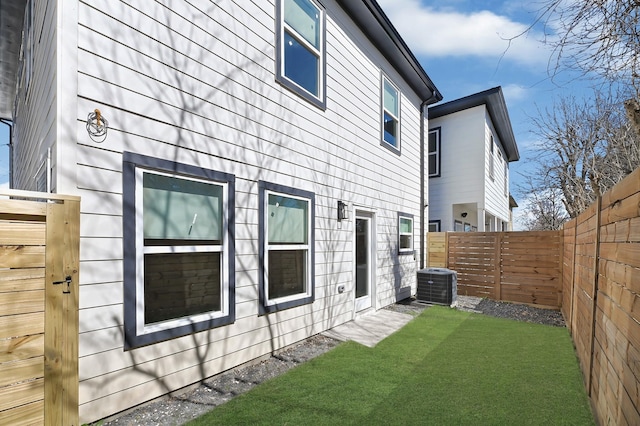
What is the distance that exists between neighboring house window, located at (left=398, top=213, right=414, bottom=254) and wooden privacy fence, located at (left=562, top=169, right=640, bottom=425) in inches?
188

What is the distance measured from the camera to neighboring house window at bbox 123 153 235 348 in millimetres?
2859

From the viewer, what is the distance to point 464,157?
36.3 feet

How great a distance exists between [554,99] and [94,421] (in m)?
14.1

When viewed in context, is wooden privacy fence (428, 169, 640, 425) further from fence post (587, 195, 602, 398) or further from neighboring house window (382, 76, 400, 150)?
neighboring house window (382, 76, 400, 150)

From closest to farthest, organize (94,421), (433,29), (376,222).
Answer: (94,421) < (433,29) < (376,222)

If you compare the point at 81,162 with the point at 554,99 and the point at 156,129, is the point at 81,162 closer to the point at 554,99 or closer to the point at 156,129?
the point at 156,129

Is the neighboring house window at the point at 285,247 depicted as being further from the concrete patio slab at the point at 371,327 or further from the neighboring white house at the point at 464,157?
the neighboring white house at the point at 464,157

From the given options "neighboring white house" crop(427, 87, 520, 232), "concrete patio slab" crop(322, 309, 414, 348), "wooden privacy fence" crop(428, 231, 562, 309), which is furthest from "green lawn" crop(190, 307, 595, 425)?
"neighboring white house" crop(427, 87, 520, 232)

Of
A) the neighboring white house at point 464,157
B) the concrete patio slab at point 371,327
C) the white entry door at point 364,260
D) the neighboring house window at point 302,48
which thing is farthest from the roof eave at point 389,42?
the concrete patio slab at point 371,327

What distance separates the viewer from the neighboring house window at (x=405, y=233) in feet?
26.8

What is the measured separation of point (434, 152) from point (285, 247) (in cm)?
893

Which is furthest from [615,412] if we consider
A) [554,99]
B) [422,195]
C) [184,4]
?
[554,99]

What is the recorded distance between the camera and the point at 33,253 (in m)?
2.26

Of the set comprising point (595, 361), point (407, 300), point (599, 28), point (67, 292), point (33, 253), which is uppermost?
point (599, 28)
